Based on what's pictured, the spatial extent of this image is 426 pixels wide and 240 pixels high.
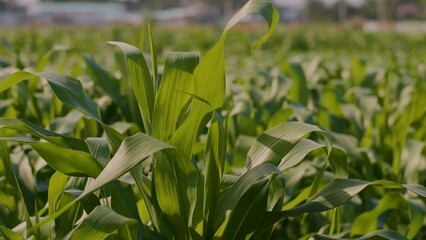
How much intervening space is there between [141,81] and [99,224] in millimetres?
296

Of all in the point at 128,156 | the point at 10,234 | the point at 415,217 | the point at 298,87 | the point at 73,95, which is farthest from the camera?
the point at 298,87

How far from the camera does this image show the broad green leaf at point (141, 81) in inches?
47.9

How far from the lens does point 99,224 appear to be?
3.31 ft

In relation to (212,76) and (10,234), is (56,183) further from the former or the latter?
(212,76)

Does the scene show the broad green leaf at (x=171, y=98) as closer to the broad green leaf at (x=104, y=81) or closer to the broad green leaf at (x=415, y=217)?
the broad green leaf at (x=415, y=217)

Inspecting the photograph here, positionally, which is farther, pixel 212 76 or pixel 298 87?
pixel 298 87

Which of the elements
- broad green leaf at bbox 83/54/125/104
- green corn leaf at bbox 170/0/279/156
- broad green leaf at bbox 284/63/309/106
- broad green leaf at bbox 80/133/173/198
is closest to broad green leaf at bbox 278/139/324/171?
green corn leaf at bbox 170/0/279/156

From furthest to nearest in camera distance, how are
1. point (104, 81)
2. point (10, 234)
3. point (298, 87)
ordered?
point (298, 87) < point (104, 81) < point (10, 234)

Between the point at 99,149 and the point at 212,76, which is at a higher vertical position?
the point at 212,76

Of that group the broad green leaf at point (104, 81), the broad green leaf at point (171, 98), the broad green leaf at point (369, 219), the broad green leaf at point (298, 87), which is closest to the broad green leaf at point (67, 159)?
the broad green leaf at point (171, 98)

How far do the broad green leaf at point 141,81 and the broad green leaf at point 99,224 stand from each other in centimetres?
25

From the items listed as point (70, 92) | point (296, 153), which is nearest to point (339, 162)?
point (296, 153)

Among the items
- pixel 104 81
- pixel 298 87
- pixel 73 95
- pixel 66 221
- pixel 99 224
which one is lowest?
pixel 298 87

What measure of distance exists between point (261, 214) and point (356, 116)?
141 centimetres
